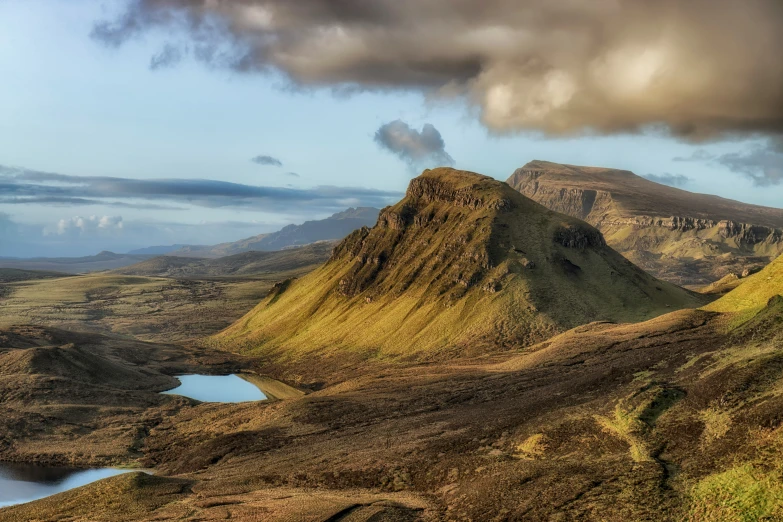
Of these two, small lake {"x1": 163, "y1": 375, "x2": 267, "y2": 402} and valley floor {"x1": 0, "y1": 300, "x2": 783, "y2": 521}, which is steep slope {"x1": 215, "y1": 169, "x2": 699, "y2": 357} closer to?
small lake {"x1": 163, "y1": 375, "x2": 267, "y2": 402}

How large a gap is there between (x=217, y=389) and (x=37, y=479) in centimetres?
7472

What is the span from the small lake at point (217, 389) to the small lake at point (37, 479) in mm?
50196

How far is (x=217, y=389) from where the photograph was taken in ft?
540

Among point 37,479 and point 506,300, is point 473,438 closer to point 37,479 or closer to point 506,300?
point 37,479

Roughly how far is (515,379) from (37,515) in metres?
70.2

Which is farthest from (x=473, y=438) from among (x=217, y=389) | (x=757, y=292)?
(x=217, y=389)

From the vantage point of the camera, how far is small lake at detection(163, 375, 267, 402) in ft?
497

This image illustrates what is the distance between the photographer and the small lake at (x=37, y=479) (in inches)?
3279

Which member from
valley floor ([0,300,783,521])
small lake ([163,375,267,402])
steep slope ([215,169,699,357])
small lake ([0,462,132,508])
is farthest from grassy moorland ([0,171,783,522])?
small lake ([163,375,267,402])

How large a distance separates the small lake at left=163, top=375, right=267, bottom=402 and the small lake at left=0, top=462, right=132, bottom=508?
50196 mm

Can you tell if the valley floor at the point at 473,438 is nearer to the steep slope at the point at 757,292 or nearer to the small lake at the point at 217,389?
the steep slope at the point at 757,292

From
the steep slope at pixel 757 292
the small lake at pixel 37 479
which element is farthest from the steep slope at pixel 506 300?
the small lake at pixel 37 479

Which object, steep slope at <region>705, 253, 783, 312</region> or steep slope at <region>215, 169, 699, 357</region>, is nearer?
steep slope at <region>705, 253, 783, 312</region>

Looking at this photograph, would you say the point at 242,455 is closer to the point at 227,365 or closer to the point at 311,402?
the point at 311,402
